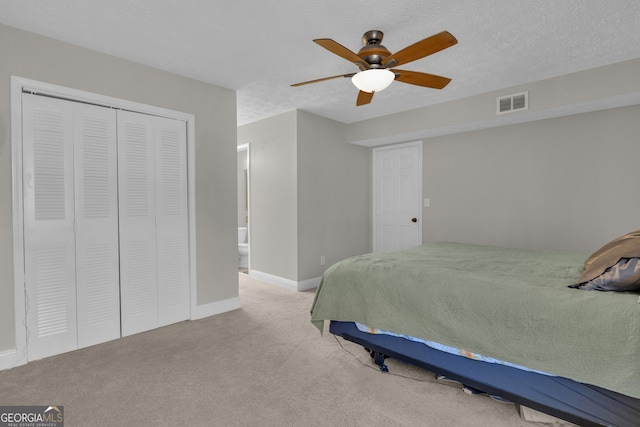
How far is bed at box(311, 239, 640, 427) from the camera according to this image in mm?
1453

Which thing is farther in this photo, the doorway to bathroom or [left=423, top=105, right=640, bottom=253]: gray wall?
the doorway to bathroom

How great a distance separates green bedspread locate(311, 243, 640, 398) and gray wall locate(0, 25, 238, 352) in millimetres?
1498

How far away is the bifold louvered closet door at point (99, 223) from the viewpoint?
2.48m

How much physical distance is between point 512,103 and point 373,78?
7.20ft

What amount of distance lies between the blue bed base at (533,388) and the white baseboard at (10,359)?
2623 mm

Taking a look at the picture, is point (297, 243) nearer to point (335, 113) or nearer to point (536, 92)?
point (335, 113)

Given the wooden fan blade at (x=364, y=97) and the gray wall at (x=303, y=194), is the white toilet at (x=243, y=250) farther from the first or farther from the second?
the wooden fan blade at (x=364, y=97)

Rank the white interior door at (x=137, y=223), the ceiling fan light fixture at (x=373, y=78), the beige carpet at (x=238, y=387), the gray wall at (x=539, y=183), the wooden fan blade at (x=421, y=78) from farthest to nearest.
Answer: the gray wall at (x=539, y=183) < the white interior door at (x=137, y=223) < the wooden fan blade at (x=421, y=78) < the ceiling fan light fixture at (x=373, y=78) < the beige carpet at (x=238, y=387)

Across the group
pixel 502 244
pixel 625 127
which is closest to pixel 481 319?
pixel 502 244

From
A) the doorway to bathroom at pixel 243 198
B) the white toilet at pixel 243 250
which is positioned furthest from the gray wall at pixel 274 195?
the doorway to bathroom at pixel 243 198

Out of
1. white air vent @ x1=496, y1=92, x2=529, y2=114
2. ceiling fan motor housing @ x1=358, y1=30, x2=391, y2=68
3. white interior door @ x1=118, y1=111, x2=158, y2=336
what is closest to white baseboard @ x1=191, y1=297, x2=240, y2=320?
white interior door @ x1=118, y1=111, x2=158, y2=336

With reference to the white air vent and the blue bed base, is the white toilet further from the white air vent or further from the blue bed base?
the white air vent

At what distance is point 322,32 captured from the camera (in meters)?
2.41

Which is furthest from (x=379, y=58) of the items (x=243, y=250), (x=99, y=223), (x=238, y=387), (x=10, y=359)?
(x=243, y=250)
